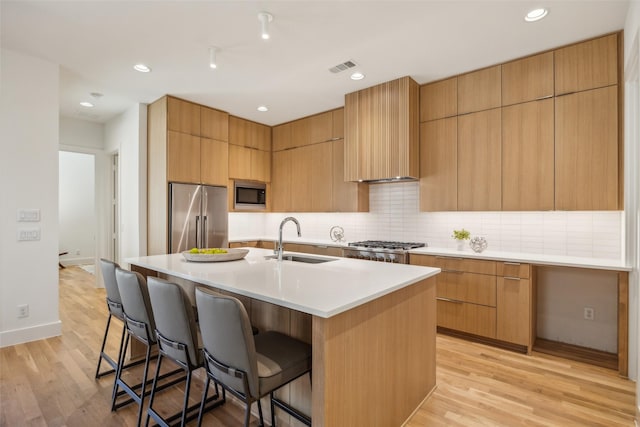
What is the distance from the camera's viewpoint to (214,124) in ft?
15.4

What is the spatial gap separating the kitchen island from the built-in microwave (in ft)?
9.06

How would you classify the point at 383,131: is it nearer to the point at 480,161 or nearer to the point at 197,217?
the point at 480,161

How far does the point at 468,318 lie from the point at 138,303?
2.93m

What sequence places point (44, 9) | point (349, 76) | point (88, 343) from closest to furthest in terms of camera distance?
point (44, 9)
point (88, 343)
point (349, 76)

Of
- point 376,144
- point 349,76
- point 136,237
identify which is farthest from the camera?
point 136,237

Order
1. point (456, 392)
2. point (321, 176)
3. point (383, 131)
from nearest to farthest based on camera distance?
point (456, 392) < point (383, 131) < point (321, 176)

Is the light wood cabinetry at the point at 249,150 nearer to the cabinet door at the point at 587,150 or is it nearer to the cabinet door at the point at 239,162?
the cabinet door at the point at 239,162

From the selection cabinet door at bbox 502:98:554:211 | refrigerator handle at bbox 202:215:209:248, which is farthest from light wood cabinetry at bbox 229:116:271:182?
cabinet door at bbox 502:98:554:211

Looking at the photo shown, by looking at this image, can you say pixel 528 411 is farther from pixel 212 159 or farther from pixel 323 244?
pixel 212 159

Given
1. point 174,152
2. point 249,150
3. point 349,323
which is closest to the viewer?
point 349,323

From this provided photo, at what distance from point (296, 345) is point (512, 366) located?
2107mm

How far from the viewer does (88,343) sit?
10.4ft

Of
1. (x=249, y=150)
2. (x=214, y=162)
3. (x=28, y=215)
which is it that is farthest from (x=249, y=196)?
→ (x=28, y=215)

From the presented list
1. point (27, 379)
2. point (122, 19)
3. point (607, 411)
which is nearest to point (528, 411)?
point (607, 411)
